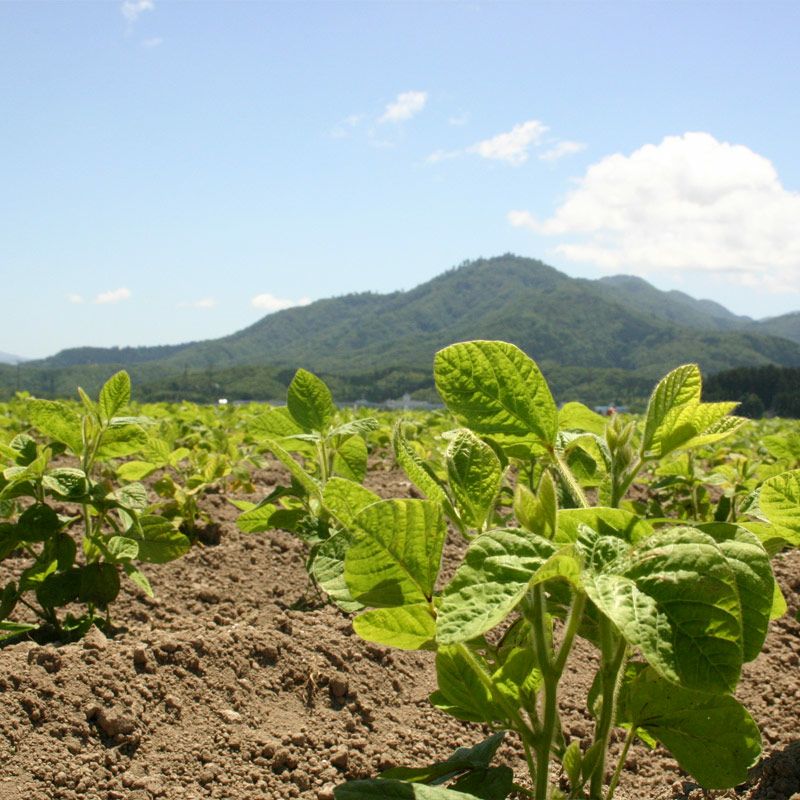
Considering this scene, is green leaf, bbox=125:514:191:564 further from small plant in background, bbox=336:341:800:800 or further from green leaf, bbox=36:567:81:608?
small plant in background, bbox=336:341:800:800

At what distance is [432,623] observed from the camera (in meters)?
1.11

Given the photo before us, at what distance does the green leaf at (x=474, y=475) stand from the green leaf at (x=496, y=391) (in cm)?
5

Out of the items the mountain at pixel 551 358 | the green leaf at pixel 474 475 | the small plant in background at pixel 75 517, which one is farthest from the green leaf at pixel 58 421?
the mountain at pixel 551 358

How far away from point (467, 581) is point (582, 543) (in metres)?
0.20

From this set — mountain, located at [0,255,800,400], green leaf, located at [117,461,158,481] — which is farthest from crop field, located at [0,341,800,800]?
mountain, located at [0,255,800,400]

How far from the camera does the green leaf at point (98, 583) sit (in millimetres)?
2408

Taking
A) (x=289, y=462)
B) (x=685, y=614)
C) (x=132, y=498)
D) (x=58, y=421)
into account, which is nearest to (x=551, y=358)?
(x=132, y=498)

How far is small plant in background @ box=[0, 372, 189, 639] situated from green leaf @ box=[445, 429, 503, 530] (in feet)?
4.74

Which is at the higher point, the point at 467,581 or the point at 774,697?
the point at 467,581

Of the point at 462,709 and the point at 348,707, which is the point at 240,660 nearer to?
the point at 348,707

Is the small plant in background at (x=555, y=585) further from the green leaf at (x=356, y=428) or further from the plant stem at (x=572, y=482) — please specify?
the green leaf at (x=356, y=428)

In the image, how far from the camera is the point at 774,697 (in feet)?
8.15

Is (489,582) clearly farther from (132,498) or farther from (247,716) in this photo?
(132,498)

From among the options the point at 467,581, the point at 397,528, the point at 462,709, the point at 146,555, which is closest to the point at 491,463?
the point at 397,528
